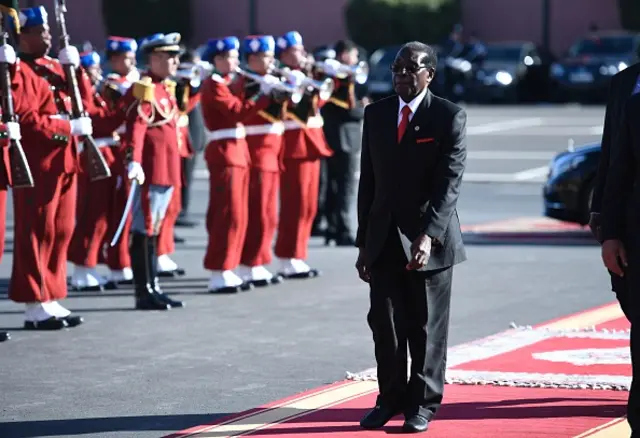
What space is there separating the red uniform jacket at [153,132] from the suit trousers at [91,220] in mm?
1247

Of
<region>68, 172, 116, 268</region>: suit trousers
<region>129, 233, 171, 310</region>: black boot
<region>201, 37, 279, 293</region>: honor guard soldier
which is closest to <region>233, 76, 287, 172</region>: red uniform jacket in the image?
<region>201, 37, 279, 293</region>: honor guard soldier

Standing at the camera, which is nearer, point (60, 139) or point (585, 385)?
point (585, 385)

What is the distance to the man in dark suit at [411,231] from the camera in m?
7.51

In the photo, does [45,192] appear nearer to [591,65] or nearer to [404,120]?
[404,120]

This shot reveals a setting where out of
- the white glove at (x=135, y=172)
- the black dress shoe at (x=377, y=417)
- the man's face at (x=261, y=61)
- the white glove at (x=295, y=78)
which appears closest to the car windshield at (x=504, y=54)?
the white glove at (x=295, y=78)

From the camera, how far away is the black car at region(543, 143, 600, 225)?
1551 centimetres

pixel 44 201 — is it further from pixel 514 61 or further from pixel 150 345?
pixel 514 61

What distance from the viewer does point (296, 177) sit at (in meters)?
13.4

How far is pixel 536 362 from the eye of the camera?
9.23 m

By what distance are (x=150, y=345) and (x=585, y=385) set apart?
2.92 meters

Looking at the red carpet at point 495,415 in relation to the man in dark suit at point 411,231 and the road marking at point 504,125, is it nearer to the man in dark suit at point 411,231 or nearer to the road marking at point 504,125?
the man in dark suit at point 411,231

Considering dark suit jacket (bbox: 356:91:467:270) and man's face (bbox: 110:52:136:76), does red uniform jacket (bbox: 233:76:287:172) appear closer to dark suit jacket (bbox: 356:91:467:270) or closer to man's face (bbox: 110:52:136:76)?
man's face (bbox: 110:52:136:76)

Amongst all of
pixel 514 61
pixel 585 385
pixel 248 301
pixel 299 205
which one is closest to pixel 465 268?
pixel 299 205

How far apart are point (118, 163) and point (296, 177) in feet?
5.83
